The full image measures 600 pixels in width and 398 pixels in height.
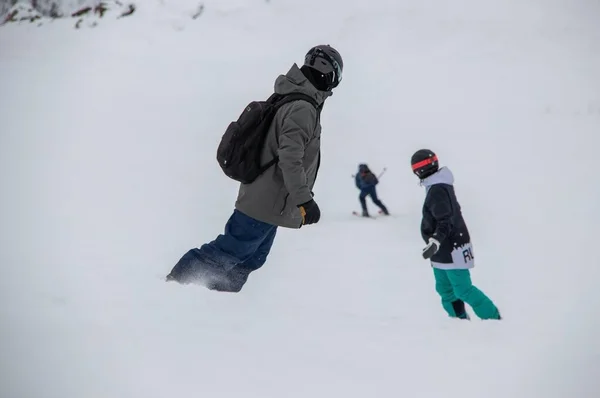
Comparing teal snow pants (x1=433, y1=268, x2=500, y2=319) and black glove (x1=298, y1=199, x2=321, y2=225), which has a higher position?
black glove (x1=298, y1=199, x2=321, y2=225)

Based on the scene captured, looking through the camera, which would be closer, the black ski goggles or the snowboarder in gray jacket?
the snowboarder in gray jacket

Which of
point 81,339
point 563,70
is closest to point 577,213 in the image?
point 81,339

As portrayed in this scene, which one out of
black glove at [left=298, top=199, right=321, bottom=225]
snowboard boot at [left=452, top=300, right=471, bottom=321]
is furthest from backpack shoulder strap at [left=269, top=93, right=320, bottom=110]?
snowboard boot at [left=452, top=300, right=471, bottom=321]

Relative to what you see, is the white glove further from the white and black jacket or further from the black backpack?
the black backpack

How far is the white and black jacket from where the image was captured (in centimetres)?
417

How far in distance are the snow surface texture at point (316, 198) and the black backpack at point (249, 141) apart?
78 centimetres

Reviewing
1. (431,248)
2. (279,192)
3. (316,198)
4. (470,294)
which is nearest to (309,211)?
(279,192)

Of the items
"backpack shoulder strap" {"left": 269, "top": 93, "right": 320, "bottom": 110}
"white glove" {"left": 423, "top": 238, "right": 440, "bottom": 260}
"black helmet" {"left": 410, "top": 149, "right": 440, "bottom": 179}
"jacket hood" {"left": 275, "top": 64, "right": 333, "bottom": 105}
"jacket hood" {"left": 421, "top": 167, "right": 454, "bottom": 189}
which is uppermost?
"jacket hood" {"left": 275, "top": 64, "right": 333, "bottom": 105}

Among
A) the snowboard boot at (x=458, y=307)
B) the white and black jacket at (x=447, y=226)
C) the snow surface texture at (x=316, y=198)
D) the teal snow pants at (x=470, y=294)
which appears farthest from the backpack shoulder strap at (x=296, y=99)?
the snowboard boot at (x=458, y=307)

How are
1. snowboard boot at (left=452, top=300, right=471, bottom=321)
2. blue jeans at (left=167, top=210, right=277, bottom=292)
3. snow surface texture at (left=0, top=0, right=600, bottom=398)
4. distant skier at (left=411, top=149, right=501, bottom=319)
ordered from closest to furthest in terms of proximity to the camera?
snow surface texture at (left=0, top=0, right=600, bottom=398), blue jeans at (left=167, top=210, right=277, bottom=292), distant skier at (left=411, top=149, right=501, bottom=319), snowboard boot at (left=452, top=300, right=471, bottom=321)

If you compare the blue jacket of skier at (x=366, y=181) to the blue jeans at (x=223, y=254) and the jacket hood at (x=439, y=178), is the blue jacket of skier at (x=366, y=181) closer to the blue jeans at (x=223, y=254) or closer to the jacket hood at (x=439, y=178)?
the jacket hood at (x=439, y=178)

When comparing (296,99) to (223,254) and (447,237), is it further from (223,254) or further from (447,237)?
(447,237)

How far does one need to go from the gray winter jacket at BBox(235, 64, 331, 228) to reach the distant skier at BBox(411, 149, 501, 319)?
4.03ft

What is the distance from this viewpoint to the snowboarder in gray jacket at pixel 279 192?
3.16 meters
